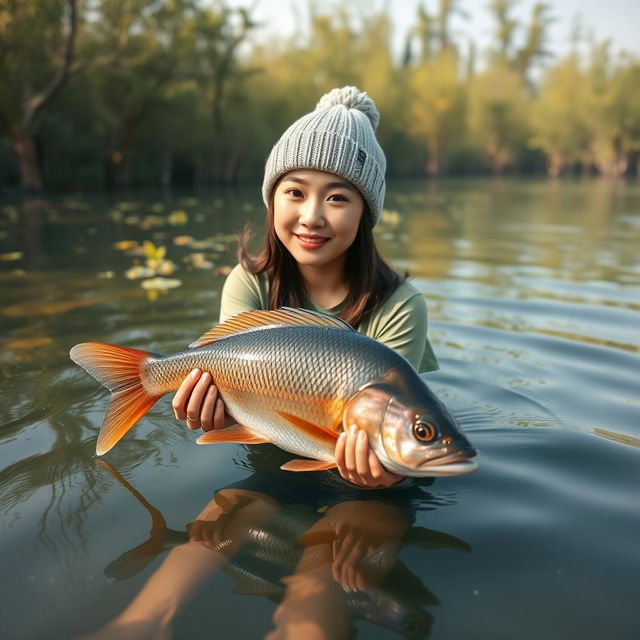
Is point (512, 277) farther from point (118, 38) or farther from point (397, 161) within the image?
point (397, 161)

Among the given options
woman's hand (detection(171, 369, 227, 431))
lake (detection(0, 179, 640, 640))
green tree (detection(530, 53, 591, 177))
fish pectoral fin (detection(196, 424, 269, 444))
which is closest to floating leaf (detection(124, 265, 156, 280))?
lake (detection(0, 179, 640, 640))

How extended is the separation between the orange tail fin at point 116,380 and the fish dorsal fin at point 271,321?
0.26m

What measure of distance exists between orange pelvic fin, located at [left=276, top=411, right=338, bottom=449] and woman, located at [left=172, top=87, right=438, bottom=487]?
0.50 metres

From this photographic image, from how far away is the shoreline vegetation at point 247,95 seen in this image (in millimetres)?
23469

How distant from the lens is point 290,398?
2256mm

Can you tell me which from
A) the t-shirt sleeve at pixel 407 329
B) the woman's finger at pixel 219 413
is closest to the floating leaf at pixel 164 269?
the t-shirt sleeve at pixel 407 329

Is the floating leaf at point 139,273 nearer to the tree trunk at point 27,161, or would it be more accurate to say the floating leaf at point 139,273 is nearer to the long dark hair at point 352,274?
the long dark hair at point 352,274

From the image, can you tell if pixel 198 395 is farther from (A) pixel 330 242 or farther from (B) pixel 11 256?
(B) pixel 11 256

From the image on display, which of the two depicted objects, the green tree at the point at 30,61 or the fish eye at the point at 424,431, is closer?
the fish eye at the point at 424,431

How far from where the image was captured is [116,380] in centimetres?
253

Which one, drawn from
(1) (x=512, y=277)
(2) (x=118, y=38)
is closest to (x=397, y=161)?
(2) (x=118, y=38)

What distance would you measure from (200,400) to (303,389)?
1.65 ft

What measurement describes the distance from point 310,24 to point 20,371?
5404 cm

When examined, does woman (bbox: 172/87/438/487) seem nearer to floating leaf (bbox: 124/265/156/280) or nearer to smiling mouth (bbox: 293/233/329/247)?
smiling mouth (bbox: 293/233/329/247)
